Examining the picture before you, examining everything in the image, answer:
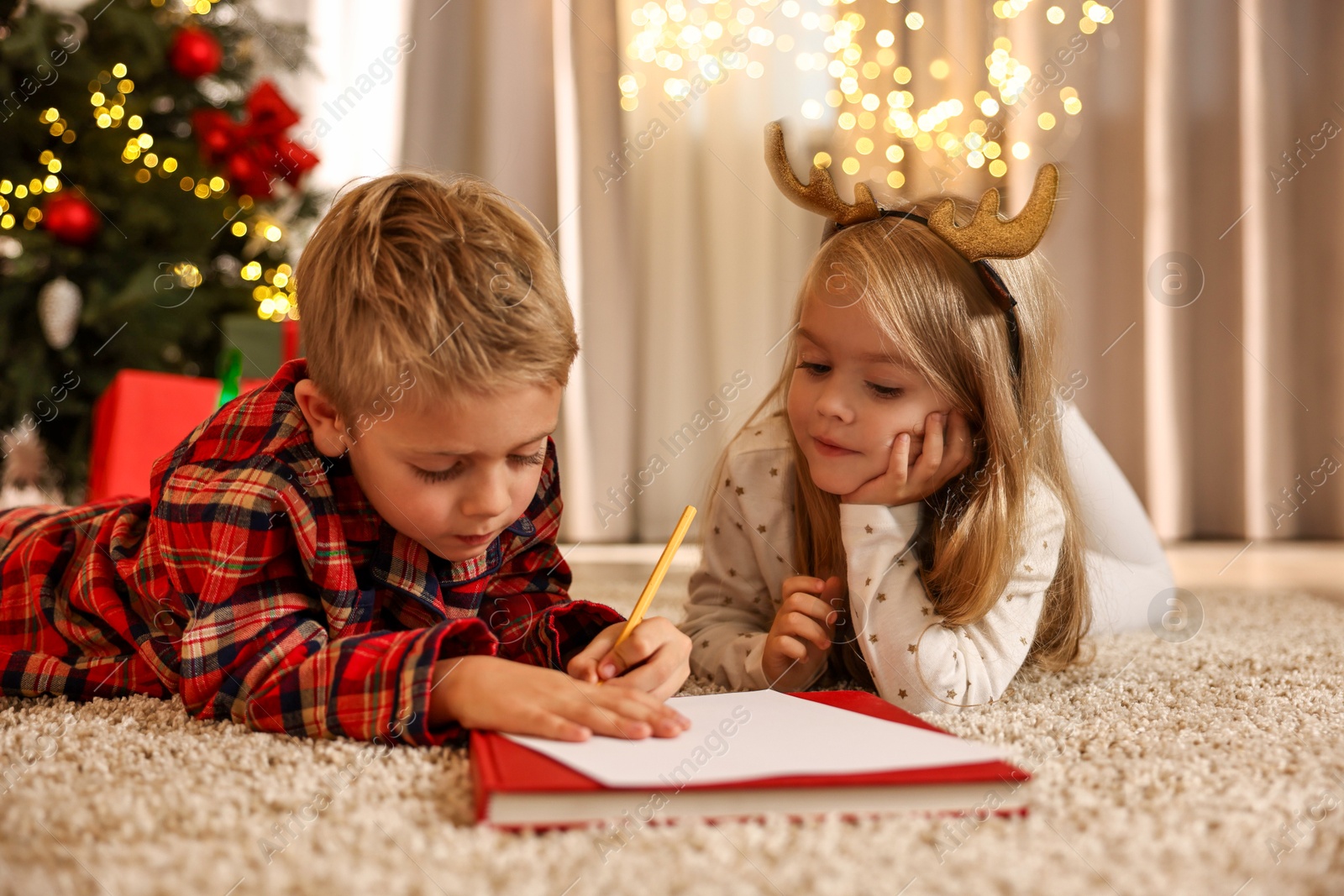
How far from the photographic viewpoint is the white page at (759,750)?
0.54m

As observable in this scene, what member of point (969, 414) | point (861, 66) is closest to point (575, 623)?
point (969, 414)

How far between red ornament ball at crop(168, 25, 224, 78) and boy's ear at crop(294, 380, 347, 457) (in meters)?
1.53

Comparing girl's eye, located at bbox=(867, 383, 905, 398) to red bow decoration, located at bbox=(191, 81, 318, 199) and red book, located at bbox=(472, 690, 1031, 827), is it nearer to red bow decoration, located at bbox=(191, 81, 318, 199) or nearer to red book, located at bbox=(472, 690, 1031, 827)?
red book, located at bbox=(472, 690, 1031, 827)

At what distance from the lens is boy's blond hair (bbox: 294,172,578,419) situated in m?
0.68

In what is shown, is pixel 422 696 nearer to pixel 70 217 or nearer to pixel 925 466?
pixel 925 466

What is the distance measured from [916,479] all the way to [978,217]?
232mm

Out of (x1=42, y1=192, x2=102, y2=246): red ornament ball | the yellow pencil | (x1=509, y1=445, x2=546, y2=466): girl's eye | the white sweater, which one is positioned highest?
(x1=42, y1=192, x2=102, y2=246): red ornament ball

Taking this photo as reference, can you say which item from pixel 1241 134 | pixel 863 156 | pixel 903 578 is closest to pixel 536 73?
pixel 863 156

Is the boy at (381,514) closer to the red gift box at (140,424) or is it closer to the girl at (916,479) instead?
the girl at (916,479)

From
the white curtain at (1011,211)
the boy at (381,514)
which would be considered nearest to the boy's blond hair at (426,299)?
the boy at (381,514)

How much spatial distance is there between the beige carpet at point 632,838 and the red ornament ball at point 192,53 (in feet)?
5.18

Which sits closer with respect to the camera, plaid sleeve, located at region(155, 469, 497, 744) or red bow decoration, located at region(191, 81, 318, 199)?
plaid sleeve, located at region(155, 469, 497, 744)

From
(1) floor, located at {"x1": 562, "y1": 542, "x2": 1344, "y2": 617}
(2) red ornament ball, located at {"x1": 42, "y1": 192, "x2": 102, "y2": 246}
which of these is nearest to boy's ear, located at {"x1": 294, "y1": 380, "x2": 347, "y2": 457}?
(1) floor, located at {"x1": 562, "y1": 542, "x2": 1344, "y2": 617}

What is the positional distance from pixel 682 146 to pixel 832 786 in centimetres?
225
